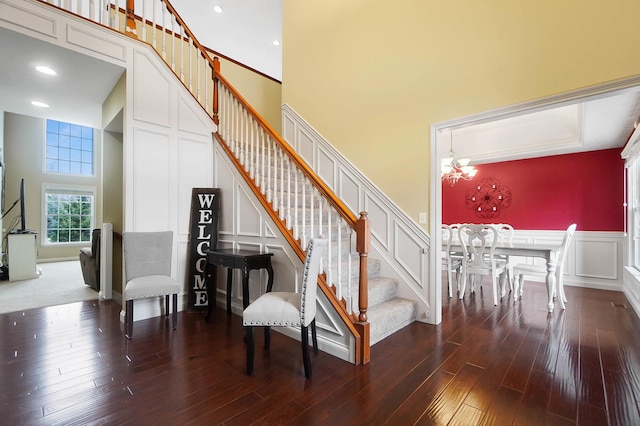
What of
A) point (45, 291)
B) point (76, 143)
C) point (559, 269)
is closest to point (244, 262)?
point (45, 291)

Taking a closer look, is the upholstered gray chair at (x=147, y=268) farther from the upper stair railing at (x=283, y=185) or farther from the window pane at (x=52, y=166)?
the window pane at (x=52, y=166)

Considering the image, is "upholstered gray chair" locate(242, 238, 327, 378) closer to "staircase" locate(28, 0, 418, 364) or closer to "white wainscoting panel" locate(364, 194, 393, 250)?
"staircase" locate(28, 0, 418, 364)

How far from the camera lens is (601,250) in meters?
5.18

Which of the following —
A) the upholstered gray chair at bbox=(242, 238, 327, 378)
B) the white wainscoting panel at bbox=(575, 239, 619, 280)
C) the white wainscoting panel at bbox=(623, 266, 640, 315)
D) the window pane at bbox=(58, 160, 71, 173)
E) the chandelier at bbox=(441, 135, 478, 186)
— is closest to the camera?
the upholstered gray chair at bbox=(242, 238, 327, 378)

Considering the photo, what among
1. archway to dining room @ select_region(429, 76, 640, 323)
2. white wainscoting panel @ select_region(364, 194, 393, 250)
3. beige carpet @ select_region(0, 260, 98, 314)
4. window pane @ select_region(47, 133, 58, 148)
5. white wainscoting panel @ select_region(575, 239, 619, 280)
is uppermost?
window pane @ select_region(47, 133, 58, 148)

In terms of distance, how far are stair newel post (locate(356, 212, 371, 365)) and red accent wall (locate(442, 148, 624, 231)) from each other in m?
5.49

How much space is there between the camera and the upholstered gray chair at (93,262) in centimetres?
468

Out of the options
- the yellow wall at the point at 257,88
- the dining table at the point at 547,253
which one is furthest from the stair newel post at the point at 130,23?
the dining table at the point at 547,253

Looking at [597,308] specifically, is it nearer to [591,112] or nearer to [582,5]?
[591,112]

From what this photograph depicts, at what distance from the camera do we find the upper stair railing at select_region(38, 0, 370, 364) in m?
2.44

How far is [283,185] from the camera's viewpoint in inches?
151

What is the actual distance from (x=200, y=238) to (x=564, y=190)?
22.2 ft

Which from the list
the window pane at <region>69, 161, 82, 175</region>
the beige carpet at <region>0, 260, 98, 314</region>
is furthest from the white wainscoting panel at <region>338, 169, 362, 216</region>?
the window pane at <region>69, 161, 82, 175</region>

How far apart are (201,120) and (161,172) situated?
97 cm
